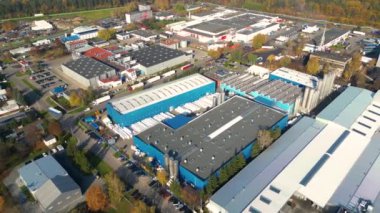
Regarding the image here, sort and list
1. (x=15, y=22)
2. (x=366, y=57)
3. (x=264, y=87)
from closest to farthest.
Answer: (x=264, y=87) → (x=366, y=57) → (x=15, y=22)

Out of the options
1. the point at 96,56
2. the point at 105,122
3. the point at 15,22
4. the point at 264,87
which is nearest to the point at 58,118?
the point at 105,122

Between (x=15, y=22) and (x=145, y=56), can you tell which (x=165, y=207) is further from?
Answer: (x=15, y=22)

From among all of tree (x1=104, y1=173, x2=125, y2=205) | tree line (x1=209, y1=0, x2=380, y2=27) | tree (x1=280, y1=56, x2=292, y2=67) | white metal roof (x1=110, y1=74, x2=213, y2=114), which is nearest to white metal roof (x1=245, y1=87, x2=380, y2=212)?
tree (x1=104, y1=173, x2=125, y2=205)

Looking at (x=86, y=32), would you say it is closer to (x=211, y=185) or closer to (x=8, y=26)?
(x=8, y=26)

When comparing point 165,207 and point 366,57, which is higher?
point 366,57

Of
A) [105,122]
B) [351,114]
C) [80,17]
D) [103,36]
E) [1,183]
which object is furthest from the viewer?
[80,17]

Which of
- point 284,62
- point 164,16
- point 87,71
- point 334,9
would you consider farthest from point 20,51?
point 334,9
